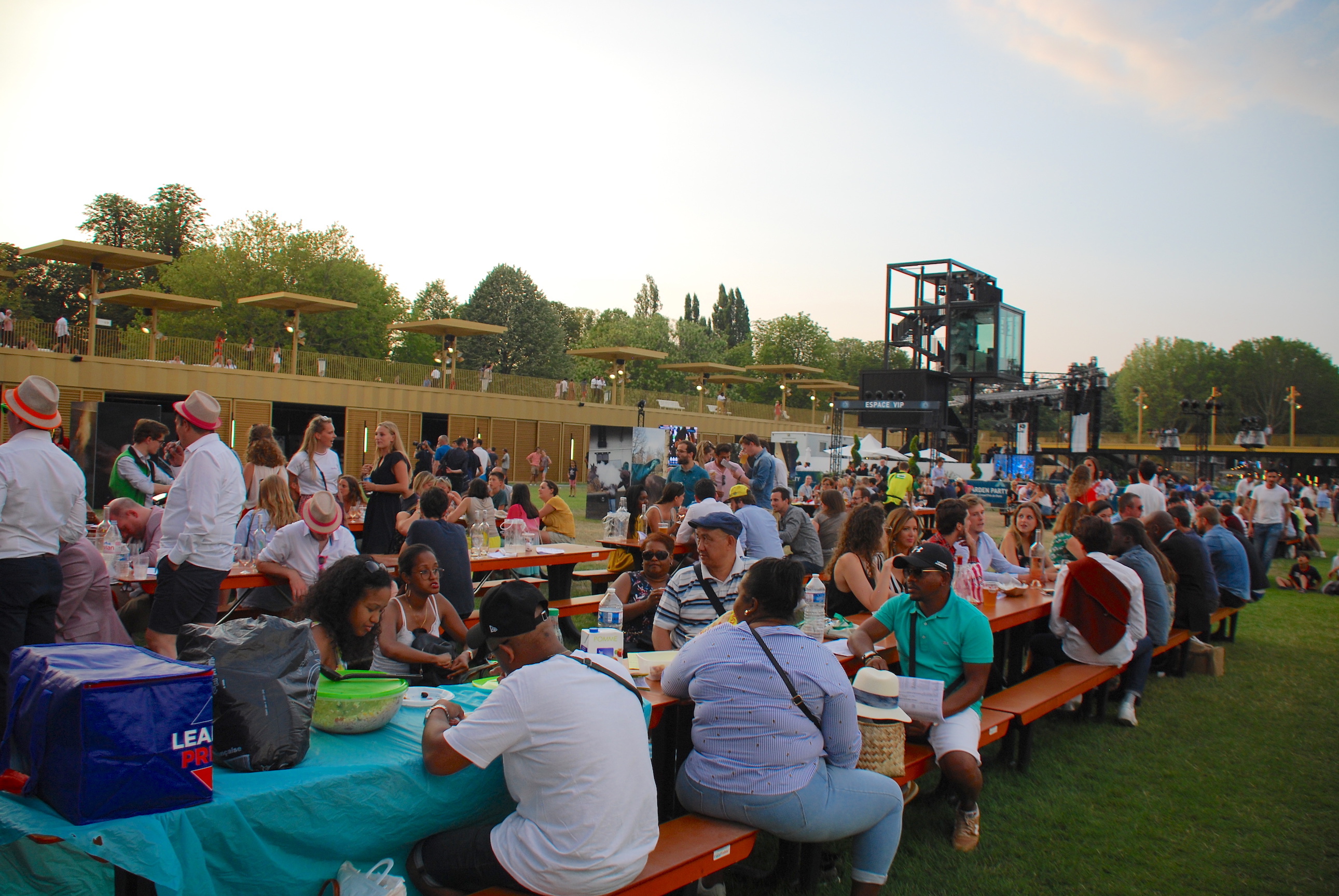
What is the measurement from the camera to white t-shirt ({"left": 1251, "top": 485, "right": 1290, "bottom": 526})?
43.8ft

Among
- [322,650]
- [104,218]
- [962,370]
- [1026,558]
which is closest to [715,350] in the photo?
[962,370]

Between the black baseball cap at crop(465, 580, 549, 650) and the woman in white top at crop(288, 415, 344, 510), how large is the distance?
568 centimetres

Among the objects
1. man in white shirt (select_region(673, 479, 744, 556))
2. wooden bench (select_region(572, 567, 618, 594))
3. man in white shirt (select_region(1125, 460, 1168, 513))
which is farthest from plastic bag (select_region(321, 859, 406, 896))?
man in white shirt (select_region(1125, 460, 1168, 513))

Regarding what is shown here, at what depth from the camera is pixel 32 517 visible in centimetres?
378

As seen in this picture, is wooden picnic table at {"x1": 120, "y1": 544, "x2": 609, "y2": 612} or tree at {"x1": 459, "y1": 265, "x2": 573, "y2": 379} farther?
tree at {"x1": 459, "y1": 265, "x2": 573, "y2": 379}

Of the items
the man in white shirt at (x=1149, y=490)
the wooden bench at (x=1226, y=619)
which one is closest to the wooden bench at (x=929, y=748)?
the wooden bench at (x=1226, y=619)

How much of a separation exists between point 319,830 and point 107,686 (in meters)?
0.75

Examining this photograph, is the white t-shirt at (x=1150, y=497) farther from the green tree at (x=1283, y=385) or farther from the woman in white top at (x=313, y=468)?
the green tree at (x=1283, y=385)

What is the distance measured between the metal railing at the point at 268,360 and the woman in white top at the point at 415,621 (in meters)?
24.1

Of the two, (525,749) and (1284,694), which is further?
(1284,694)

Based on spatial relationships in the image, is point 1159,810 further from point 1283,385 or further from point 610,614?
point 1283,385

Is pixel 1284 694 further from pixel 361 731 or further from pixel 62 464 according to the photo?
pixel 62 464

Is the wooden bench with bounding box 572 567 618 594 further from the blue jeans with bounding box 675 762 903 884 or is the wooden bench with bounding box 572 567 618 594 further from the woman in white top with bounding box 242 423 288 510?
the blue jeans with bounding box 675 762 903 884

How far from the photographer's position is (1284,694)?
6.67m
